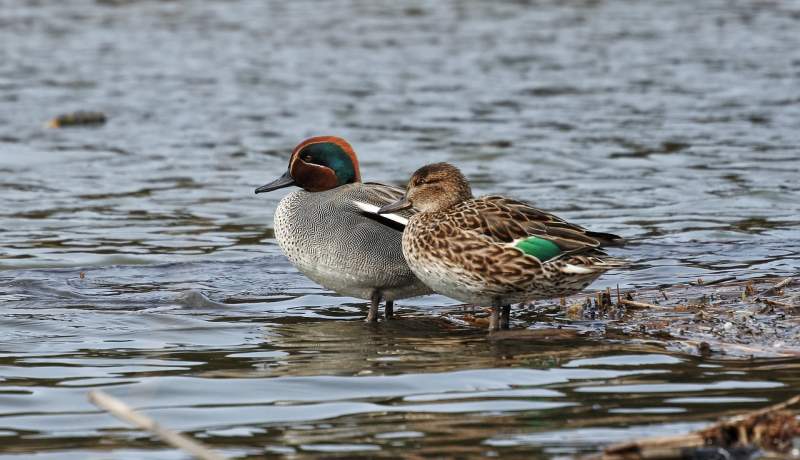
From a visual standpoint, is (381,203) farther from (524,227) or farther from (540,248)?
(540,248)

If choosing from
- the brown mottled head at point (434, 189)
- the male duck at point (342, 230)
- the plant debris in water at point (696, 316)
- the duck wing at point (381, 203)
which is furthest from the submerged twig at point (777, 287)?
the duck wing at point (381, 203)

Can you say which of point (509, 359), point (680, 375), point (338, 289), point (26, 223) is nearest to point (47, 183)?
point (26, 223)

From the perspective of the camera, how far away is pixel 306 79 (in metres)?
19.3

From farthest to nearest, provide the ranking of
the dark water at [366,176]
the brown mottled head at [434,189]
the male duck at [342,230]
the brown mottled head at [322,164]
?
the brown mottled head at [322,164] → the male duck at [342,230] → the brown mottled head at [434,189] → the dark water at [366,176]

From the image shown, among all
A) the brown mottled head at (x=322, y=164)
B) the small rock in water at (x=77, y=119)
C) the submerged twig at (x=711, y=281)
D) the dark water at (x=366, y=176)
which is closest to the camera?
the dark water at (x=366, y=176)

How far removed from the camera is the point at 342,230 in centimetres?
807

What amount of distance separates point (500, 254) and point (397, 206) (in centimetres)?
89

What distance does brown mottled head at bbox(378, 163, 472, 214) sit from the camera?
7867 millimetres

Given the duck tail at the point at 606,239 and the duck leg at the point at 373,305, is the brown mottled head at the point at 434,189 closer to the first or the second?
the duck leg at the point at 373,305

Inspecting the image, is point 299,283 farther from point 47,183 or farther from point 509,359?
point 47,183

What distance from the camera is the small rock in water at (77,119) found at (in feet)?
54.0

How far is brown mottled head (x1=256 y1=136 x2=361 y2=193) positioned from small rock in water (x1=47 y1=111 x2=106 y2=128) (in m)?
8.68

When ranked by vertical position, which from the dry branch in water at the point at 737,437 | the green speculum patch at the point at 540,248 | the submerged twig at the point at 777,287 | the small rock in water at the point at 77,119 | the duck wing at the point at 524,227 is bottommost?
the submerged twig at the point at 777,287

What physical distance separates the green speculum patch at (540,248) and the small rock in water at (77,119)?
1033cm
